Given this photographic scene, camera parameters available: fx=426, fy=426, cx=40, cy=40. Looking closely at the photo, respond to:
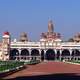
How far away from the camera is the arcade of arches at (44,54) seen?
6877 inches

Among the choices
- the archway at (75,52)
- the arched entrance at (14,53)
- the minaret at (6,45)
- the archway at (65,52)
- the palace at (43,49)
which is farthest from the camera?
the archway at (65,52)

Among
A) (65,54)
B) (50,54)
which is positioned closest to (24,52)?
(50,54)

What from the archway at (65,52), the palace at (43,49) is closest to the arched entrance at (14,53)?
the palace at (43,49)

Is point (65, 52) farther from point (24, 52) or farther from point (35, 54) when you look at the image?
point (24, 52)

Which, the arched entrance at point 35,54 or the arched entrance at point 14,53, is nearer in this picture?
the arched entrance at point 14,53

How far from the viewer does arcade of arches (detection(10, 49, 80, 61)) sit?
174688 mm

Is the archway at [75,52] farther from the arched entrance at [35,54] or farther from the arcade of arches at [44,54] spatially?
the arched entrance at [35,54]

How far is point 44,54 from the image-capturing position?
584ft

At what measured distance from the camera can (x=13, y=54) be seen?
176 m

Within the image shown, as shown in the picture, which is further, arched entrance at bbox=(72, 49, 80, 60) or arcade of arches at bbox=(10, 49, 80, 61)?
arched entrance at bbox=(72, 49, 80, 60)

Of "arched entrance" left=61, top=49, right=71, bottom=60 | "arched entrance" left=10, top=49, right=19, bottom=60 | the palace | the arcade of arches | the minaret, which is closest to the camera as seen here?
the minaret

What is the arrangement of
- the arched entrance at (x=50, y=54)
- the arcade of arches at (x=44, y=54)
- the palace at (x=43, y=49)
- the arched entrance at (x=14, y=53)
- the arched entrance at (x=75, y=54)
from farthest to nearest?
the arched entrance at (x=50, y=54) < the arched entrance at (x=75, y=54) < the arcade of arches at (x=44, y=54) < the palace at (x=43, y=49) < the arched entrance at (x=14, y=53)

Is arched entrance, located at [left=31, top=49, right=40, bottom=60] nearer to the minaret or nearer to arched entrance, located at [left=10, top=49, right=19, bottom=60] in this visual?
arched entrance, located at [left=10, top=49, right=19, bottom=60]

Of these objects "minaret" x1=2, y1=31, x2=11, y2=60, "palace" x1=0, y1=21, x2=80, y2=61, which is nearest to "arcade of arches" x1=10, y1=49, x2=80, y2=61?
"palace" x1=0, y1=21, x2=80, y2=61
